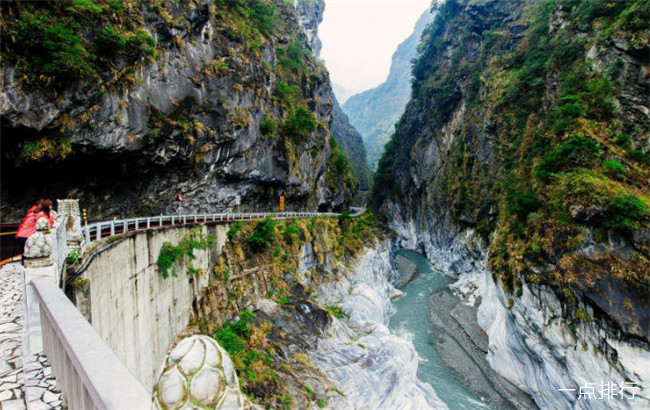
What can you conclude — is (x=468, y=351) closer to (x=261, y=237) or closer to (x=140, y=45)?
(x=261, y=237)

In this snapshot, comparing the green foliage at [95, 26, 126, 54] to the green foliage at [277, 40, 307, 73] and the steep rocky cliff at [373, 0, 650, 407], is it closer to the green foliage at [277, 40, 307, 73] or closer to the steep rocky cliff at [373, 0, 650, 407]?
the green foliage at [277, 40, 307, 73]

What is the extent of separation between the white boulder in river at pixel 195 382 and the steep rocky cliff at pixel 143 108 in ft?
51.0

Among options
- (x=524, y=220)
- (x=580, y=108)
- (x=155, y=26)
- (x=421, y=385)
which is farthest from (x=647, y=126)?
(x=155, y=26)

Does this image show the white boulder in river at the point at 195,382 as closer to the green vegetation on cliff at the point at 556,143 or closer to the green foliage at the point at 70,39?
the green foliage at the point at 70,39

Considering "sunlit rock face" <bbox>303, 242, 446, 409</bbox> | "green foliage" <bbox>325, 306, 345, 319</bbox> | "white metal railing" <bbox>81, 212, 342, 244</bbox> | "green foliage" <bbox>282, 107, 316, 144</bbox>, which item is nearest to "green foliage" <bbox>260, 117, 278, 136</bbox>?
"green foliage" <bbox>282, 107, 316, 144</bbox>

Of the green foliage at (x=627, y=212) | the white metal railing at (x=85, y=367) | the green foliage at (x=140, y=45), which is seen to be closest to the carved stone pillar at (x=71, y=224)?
the white metal railing at (x=85, y=367)

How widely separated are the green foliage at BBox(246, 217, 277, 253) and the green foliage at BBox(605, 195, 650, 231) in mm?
17754

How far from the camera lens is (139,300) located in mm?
9703

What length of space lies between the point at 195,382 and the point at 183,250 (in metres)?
12.0

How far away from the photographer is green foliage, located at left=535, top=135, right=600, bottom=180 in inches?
659

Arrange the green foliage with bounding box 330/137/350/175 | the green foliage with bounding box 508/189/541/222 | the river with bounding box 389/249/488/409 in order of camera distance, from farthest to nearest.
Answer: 1. the green foliage with bounding box 330/137/350/175
2. the green foliage with bounding box 508/189/541/222
3. the river with bounding box 389/249/488/409

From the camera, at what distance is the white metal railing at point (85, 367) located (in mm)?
1450

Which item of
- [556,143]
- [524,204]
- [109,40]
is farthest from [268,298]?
[556,143]

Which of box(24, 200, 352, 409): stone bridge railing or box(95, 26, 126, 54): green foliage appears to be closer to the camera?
box(24, 200, 352, 409): stone bridge railing
